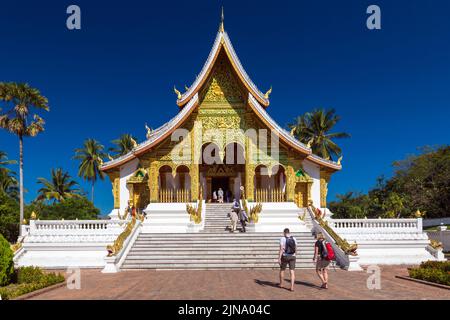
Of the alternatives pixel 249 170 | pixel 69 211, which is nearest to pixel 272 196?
pixel 249 170

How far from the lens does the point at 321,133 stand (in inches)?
1750

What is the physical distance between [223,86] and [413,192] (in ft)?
89.2

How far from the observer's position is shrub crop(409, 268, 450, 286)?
30.2 ft

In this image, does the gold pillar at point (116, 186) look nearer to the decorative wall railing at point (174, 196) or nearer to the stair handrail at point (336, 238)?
the decorative wall railing at point (174, 196)

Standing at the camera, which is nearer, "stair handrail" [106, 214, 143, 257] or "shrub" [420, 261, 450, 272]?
"shrub" [420, 261, 450, 272]

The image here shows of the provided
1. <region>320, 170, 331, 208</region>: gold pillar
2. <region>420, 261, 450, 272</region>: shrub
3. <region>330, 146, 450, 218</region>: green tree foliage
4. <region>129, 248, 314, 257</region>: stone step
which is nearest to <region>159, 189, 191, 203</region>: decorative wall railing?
<region>129, 248, 314, 257</region>: stone step

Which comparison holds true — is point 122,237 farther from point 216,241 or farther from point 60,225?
point 216,241

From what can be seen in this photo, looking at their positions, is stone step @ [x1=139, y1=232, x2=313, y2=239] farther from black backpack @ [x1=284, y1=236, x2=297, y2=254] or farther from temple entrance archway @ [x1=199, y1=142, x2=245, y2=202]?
temple entrance archway @ [x1=199, y1=142, x2=245, y2=202]

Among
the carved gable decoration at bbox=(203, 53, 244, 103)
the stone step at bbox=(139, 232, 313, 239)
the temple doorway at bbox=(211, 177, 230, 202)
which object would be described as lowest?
the stone step at bbox=(139, 232, 313, 239)

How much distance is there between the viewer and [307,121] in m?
46.0

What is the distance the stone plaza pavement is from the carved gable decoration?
11.5m

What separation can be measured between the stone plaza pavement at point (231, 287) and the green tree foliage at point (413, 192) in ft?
70.1

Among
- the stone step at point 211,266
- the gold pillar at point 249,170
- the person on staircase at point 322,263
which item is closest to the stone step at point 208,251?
the stone step at point 211,266

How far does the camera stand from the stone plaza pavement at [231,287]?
318 inches
